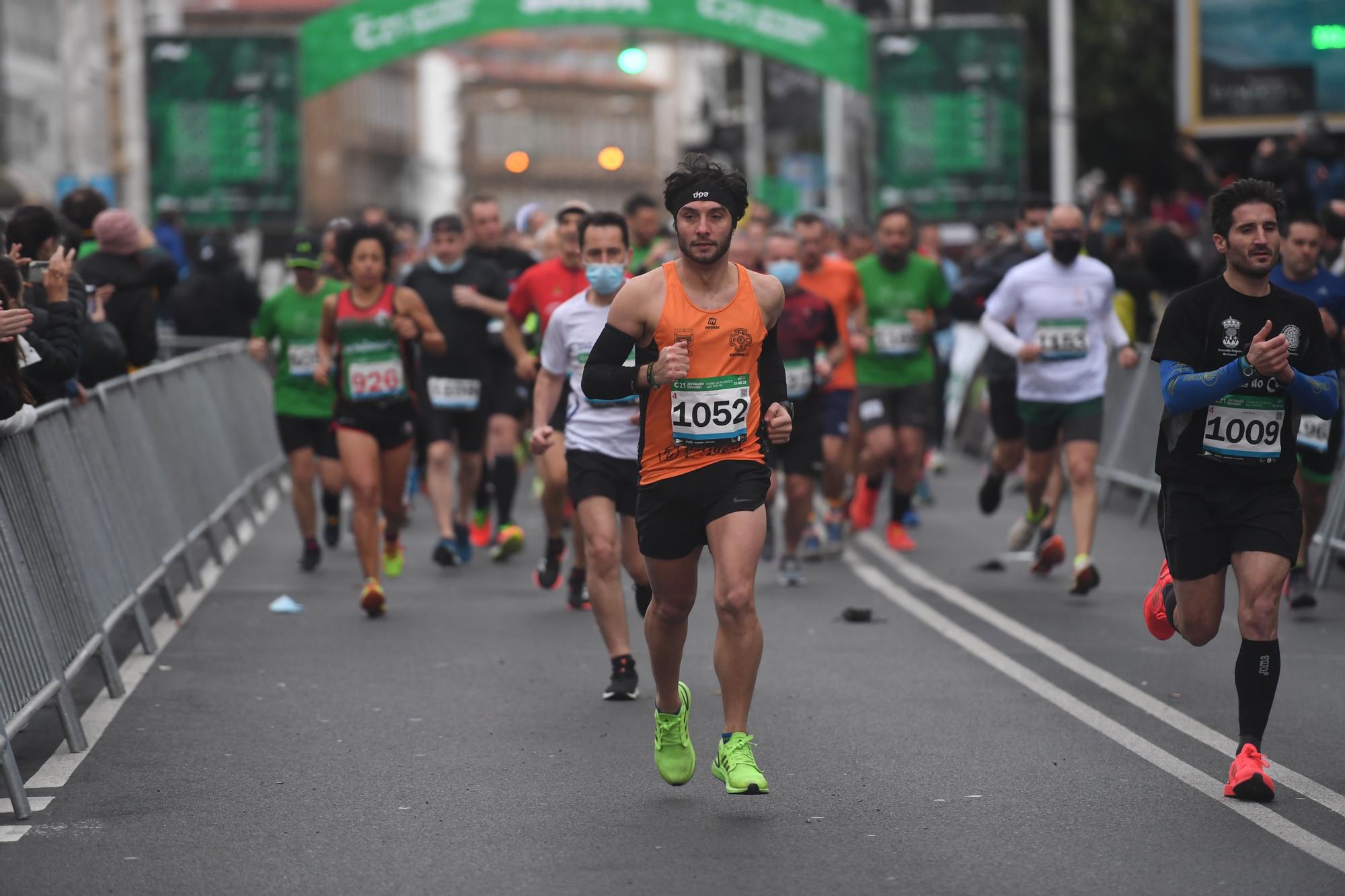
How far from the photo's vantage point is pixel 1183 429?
24.8 feet

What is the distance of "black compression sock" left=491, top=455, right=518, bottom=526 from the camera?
1453 cm

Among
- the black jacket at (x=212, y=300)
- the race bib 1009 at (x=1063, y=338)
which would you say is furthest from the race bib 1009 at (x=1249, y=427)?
the black jacket at (x=212, y=300)

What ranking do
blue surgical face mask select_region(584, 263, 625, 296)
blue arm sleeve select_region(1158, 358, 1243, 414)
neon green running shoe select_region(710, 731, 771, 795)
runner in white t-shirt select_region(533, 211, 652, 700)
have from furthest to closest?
1. blue surgical face mask select_region(584, 263, 625, 296)
2. runner in white t-shirt select_region(533, 211, 652, 700)
3. blue arm sleeve select_region(1158, 358, 1243, 414)
4. neon green running shoe select_region(710, 731, 771, 795)

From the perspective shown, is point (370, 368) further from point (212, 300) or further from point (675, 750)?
point (212, 300)

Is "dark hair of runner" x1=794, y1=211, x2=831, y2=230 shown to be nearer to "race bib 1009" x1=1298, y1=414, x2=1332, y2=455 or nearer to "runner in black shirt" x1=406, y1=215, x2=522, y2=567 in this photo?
"runner in black shirt" x1=406, y1=215, x2=522, y2=567

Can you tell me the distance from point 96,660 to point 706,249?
398cm

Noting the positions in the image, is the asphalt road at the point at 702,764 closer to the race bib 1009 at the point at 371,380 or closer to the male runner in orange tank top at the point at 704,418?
the male runner in orange tank top at the point at 704,418

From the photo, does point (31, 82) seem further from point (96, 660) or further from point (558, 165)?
point (558, 165)

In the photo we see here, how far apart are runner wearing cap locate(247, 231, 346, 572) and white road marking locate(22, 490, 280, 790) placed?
0.65 meters

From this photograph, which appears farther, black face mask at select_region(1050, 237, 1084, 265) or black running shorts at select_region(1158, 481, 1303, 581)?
black face mask at select_region(1050, 237, 1084, 265)

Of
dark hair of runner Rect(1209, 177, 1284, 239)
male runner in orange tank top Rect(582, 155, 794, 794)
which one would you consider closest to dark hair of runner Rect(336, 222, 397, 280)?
male runner in orange tank top Rect(582, 155, 794, 794)

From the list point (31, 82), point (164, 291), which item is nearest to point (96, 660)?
point (164, 291)

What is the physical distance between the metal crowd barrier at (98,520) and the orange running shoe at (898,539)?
4207mm

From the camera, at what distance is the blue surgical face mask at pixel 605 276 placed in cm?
1002
